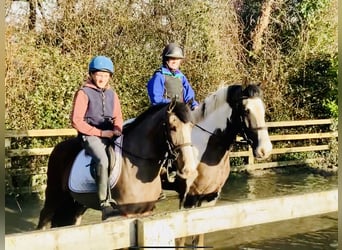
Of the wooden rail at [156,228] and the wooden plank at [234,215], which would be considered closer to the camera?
the wooden rail at [156,228]

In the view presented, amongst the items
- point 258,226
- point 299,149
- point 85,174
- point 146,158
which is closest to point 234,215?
point 146,158

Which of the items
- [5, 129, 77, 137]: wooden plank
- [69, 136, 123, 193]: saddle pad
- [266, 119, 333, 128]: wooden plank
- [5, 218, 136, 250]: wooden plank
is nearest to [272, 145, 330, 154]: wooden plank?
[266, 119, 333, 128]: wooden plank

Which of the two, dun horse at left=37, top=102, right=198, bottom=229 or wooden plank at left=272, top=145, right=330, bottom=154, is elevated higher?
dun horse at left=37, top=102, right=198, bottom=229

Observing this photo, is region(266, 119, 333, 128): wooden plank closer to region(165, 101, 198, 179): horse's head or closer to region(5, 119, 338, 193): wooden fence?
region(5, 119, 338, 193): wooden fence

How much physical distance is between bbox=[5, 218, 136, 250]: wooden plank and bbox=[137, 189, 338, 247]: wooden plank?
7cm

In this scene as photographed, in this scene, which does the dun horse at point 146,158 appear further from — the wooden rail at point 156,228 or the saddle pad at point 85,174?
the wooden rail at point 156,228

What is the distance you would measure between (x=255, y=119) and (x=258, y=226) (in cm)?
228

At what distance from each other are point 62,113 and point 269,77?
5.74 metres

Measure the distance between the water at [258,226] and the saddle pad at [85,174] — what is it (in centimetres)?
162

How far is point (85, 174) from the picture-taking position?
4.10 meters

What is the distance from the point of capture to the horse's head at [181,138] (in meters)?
3.70

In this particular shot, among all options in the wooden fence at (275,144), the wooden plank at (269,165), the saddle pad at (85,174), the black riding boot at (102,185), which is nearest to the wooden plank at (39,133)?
the wooden fence at (275,144)

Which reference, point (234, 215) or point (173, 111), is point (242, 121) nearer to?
point (173, 111)

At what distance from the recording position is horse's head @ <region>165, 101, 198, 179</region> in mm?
3701
